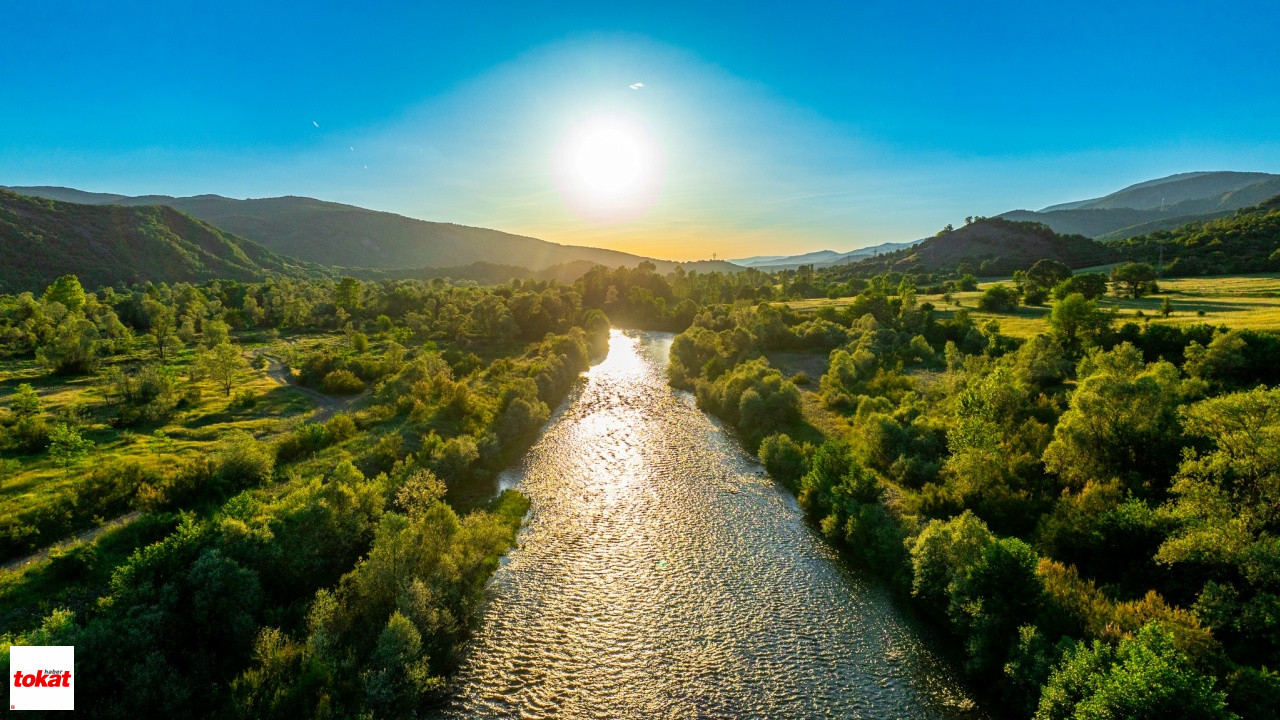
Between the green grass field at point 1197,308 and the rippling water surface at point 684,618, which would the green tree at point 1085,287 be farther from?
the rippling water surface at point 684,618

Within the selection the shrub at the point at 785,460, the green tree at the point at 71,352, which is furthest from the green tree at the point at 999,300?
the green tree at the point at 71,352

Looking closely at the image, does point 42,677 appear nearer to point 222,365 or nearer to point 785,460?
point 785,460

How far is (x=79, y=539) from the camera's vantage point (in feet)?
93.1

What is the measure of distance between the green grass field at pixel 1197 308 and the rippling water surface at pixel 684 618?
152 ft

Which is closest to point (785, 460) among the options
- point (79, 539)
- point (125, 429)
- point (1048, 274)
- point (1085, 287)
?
point (79, 539)

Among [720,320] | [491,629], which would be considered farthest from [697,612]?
[720,320]

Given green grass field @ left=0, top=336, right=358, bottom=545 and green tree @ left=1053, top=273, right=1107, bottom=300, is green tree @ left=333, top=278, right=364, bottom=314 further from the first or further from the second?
green tree @ left=1053, top=273, right=1107, bottom=300

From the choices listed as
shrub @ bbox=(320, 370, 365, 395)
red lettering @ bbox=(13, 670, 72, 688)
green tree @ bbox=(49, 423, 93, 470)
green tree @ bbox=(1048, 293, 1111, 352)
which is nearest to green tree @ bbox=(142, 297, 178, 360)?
shrub @ bbox=(320, 370, 365, 395)

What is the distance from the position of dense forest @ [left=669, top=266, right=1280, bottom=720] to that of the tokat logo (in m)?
36.6

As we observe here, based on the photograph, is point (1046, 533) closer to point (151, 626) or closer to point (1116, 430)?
point (1116, 430)

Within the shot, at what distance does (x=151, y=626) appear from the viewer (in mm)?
21234

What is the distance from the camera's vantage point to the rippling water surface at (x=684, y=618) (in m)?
22.9

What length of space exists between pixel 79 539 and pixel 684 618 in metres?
35.1

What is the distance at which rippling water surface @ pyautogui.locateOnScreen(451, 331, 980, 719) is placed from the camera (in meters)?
22.9
